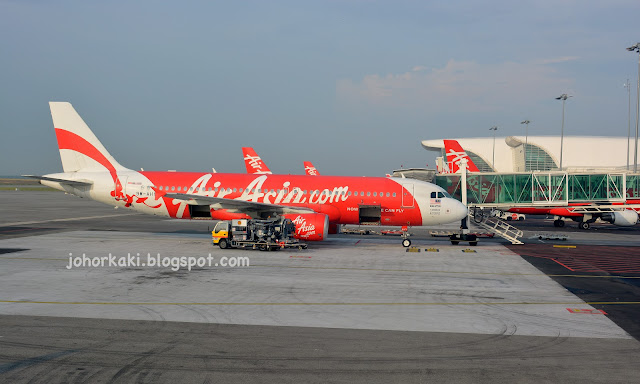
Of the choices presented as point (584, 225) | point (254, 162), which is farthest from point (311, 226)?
point (254, 162)

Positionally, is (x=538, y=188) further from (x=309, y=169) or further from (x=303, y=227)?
(x=309, y=169)

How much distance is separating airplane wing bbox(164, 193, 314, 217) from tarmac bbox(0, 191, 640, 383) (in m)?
3.61

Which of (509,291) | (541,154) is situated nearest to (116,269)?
(509,291)

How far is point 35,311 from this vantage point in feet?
52.1

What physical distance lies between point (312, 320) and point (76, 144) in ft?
86.7

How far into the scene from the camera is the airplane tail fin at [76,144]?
34.8 m

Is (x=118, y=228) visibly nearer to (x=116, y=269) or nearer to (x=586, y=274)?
(x=116, y=269)

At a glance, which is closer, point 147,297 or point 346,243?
point 147,297

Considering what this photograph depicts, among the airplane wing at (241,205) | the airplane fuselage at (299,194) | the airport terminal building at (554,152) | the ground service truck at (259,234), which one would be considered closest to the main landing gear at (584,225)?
the airplane fuselage at (299,194)

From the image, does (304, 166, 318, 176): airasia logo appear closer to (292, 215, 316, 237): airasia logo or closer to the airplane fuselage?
the airplane fuselage

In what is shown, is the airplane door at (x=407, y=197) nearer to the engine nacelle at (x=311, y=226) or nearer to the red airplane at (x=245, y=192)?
the red airplane at (x=245, y=192)

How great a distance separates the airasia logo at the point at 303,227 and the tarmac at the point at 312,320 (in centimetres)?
167

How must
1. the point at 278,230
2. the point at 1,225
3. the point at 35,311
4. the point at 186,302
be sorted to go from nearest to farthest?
the point at 35,311, the point at 186,302, the point at 278,230, the point at 1,225

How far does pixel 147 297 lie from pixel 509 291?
45.5 feet
